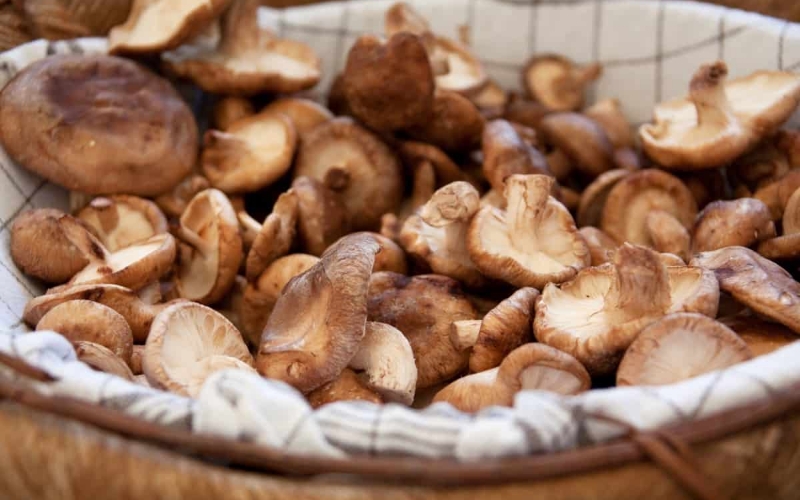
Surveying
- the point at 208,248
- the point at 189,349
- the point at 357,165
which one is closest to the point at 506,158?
the point at 357,165

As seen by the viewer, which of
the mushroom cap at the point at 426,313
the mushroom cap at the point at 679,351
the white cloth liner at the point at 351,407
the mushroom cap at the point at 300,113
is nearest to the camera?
the white cloth liner at the point at 351,407

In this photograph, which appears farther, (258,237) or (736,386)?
(258,237)

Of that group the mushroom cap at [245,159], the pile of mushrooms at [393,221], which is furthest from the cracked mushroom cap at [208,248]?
the mushroom cap at [245,159]

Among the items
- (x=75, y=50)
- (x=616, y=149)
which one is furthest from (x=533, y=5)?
(x=75, y=50)

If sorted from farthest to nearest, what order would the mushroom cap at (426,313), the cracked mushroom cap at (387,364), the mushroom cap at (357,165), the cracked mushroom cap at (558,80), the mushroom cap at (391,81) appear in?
the cracked mushroom cap at (558,80)
the mushroom cap at (357,165)
the mushroom cap at (391,81)
the mushroom cap at (426,313)
the cracked mushroom cap at (387,364)

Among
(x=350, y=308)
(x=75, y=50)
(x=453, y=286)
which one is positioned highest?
(x=75, y=50)

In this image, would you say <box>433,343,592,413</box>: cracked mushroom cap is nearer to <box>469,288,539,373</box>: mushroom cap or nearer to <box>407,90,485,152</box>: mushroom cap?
<box>469,288,539,373</box>: mushroom cap

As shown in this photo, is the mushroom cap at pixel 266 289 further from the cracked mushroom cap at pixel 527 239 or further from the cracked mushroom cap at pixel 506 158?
the cracked mushroom cap at pixel 506 158

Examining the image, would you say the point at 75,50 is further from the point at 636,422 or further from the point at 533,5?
the point at 636,422
